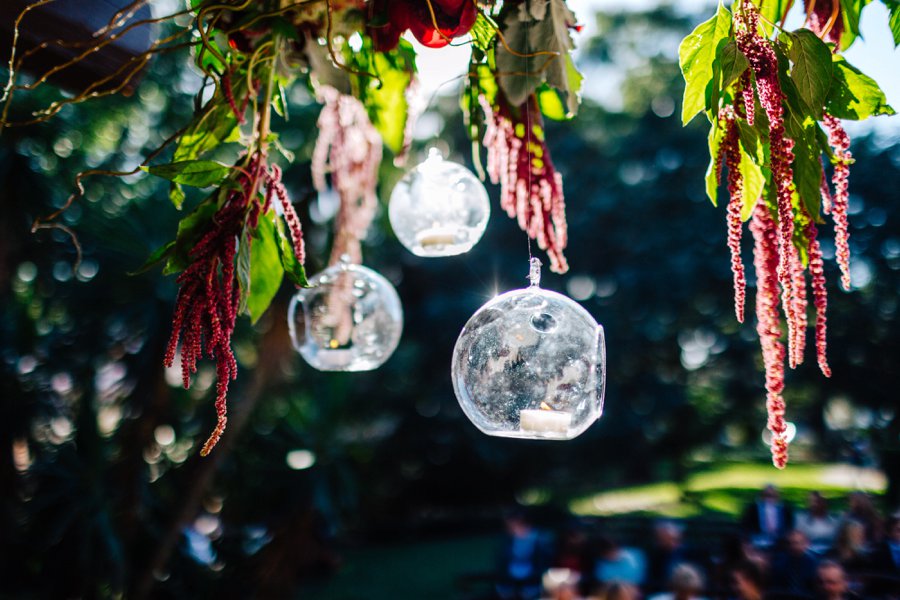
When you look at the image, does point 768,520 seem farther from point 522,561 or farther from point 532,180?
point 532,180

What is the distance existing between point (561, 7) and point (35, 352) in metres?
6.61

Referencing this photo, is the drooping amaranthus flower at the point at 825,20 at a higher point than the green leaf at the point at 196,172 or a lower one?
higher

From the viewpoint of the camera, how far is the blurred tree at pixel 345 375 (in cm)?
530

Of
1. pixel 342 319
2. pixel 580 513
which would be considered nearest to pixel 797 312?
pixel 342 319

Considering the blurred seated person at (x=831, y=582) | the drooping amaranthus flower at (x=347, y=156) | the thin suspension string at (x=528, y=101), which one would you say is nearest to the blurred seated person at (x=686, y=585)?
the blurred seated person at (x=831, y=582)

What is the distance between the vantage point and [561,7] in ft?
3.02

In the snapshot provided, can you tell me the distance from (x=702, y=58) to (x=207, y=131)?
2.20ft

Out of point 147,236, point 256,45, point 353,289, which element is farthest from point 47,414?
point 256,45

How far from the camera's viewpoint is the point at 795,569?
4926 mm

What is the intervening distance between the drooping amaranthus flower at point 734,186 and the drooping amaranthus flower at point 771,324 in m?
0.02

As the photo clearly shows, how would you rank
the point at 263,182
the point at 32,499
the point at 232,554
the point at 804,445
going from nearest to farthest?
the point at 263,182
the point at 32,499
the point at 232,554
the point at 804,445

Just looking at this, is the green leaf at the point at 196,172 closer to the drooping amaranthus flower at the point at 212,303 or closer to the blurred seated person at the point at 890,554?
the drooping amaranthus flower at the point at 212,303

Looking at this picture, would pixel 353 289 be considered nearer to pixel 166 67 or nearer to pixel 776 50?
pixel 776 50

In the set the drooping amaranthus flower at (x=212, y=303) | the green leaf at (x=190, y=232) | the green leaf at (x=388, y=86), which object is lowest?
the drooping amaranthus flower at (x=212, y=303)
